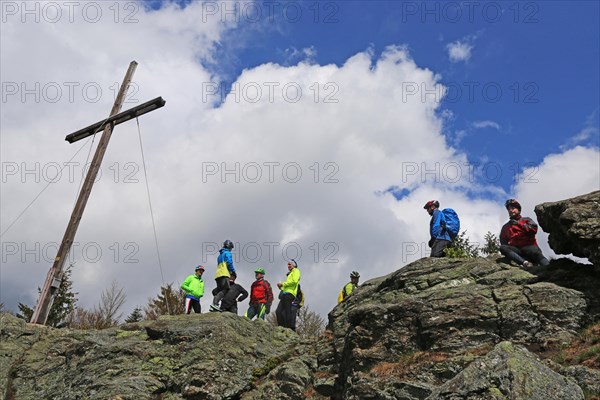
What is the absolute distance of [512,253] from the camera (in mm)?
12922

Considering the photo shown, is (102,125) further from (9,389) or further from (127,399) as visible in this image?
(127,399)

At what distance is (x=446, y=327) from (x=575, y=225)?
3.75 metres

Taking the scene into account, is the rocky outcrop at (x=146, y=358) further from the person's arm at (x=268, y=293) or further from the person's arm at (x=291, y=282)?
the person's arm at (x=268, y=293)

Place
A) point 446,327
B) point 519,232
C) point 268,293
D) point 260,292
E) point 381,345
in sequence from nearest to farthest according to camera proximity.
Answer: point 446,327
point 381,345
point 519,232
point 260,292
point 268,293

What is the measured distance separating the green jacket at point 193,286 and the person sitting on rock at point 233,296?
1.12 meters

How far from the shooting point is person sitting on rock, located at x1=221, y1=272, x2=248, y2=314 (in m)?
17.0

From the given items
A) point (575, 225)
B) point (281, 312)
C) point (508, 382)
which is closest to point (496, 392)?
point (508, 382)

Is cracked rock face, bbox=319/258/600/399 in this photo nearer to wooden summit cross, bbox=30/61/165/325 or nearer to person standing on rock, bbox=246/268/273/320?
person standing on rock, bbox=246/268/273/320

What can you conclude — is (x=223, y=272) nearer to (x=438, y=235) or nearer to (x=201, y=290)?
(x=201, y=290)

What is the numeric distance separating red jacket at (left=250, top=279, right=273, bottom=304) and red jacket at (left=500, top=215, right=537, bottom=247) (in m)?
8.27

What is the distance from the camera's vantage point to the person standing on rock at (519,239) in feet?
41.5

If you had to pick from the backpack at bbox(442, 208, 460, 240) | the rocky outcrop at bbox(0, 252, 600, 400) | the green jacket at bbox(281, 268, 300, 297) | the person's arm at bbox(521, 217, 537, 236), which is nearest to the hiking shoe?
the rocky outcrop at bbox(0, 252, 600, 400)

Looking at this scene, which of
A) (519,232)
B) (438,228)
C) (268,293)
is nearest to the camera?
(519,232)

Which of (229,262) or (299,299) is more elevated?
(229,262)
